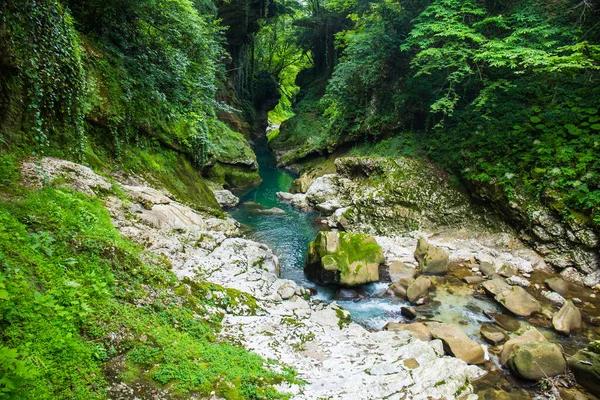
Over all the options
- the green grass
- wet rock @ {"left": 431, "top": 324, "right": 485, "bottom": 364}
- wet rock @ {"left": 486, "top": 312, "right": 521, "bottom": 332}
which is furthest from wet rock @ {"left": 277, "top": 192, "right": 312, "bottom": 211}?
the green grass

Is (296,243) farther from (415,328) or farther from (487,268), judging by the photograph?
(487,268)

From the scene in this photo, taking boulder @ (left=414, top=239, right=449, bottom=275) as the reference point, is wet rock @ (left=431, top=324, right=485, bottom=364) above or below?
below

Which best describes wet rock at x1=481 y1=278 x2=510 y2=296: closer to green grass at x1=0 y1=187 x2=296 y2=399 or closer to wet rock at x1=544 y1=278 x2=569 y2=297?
wet rock at x1=544 y1=278 x2=569 y2=297

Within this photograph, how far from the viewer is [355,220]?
14867mm

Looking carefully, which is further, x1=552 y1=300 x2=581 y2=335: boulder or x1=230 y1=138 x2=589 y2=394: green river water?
x1=552 y1=300 x2=581 y2=335: boulder

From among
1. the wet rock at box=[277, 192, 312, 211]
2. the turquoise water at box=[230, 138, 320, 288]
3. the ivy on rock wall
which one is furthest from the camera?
the wet rock at box=[277, 192, 312, 211]

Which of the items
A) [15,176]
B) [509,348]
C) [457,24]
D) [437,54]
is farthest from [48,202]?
[457,24]

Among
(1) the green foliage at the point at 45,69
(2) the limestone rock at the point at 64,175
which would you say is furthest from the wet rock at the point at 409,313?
(1) the green foliage at the point at 45,69

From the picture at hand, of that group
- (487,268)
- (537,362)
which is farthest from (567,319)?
(487,268)

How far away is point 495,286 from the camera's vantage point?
9.55 metres

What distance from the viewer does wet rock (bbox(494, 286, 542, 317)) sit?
339 inches

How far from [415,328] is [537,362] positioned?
231 centimetres

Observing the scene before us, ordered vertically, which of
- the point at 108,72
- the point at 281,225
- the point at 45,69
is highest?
the point at 108,72

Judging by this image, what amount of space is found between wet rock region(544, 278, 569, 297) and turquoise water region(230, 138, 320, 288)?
7251 mm
